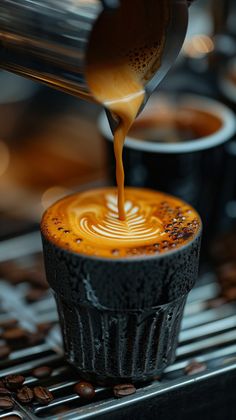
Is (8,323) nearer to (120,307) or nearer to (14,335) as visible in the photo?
(14,335)

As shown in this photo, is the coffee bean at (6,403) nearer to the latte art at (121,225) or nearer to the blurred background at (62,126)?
the latte art at (121,225)

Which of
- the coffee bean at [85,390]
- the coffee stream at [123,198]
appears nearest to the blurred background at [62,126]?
the coffee stream at [123,198]

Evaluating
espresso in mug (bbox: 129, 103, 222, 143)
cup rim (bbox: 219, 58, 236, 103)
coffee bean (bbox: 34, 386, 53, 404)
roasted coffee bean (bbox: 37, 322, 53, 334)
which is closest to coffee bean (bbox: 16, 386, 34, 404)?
coffee bean (bbox: 34, 386, 53, 404)

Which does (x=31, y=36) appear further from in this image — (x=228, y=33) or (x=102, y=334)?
(x=228, y=33)

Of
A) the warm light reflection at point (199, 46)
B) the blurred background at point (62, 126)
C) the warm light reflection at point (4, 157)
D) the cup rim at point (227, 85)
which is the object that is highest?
the warm light reflection at point (199, 46)

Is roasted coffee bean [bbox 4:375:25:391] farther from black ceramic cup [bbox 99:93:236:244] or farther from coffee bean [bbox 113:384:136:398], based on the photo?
black ceramic cup [bbox 99:93:236:244]

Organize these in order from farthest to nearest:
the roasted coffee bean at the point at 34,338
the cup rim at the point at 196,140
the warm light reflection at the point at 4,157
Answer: the warm light reflection at the point at 4,157, the cup rim at the point at 196,140, the roasted coffee bean at the point at 34,338

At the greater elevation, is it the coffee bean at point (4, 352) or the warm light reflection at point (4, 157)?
the coffee bean at point (4, 352)
